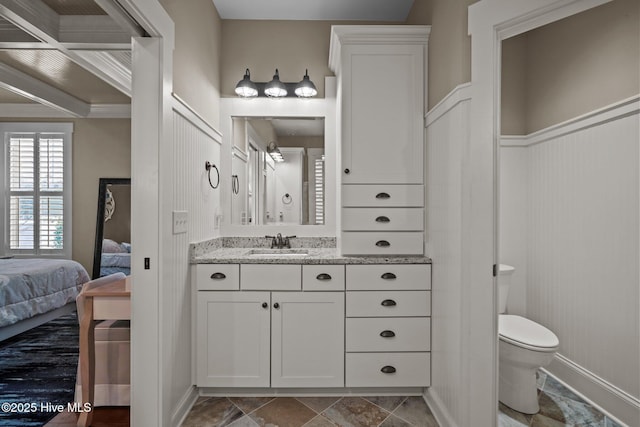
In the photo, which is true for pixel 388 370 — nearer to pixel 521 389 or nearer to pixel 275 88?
pixel 521 389

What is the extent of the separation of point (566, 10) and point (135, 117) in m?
2.10

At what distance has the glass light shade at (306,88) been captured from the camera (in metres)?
2.79

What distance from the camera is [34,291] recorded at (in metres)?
3.45

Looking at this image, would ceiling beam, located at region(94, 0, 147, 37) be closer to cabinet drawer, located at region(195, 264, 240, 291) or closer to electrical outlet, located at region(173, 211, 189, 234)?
electrical outlet, located at region(173, 211, 189, 234)

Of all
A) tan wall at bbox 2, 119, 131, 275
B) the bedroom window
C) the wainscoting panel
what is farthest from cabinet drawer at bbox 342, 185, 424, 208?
the bedroom window

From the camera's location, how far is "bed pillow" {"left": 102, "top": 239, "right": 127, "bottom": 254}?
4198 mm

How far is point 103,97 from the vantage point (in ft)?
13.7

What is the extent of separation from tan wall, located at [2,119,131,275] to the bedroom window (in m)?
0.10

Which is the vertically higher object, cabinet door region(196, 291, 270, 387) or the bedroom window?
the bedroom window

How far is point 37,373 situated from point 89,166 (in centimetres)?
284

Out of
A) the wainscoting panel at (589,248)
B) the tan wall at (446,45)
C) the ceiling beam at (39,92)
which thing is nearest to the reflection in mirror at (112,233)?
the ceiling beam at (39,92)

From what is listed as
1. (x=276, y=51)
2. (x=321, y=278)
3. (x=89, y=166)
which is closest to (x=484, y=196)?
(x=321, y=278)

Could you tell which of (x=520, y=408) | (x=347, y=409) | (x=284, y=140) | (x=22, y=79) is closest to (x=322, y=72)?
(x=284, y=140)

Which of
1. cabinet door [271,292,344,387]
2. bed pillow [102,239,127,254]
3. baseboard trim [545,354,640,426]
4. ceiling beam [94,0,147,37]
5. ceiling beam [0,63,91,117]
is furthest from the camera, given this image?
bed pillow [102,239,127,254]
